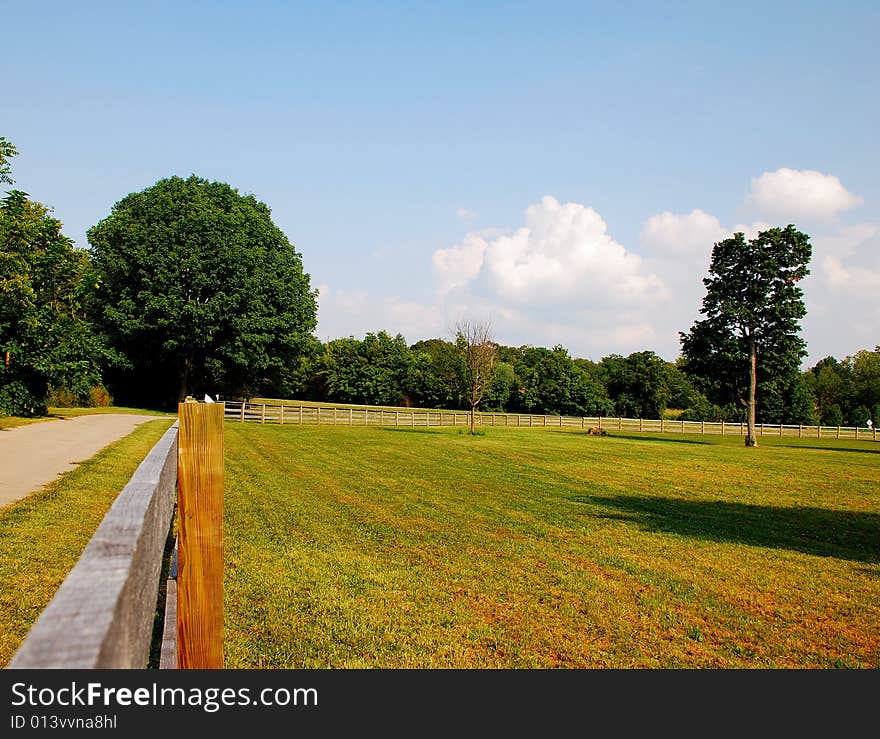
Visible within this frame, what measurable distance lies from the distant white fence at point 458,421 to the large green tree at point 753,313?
1579cm

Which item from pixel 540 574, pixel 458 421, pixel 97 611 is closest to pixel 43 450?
pixel 540 574

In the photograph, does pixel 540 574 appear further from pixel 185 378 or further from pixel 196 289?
pixel 185 378

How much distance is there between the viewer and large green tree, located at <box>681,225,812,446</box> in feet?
133

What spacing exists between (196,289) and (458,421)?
2088 cm

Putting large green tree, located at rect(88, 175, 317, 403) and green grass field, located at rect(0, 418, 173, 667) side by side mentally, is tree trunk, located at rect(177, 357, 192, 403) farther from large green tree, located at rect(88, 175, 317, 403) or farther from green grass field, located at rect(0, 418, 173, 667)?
green grass field, located at rect(0, 418, 173, 667)

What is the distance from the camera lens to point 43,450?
16234mm

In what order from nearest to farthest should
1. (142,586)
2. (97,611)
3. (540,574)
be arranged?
(97,611)
(142,586)
(540,574)

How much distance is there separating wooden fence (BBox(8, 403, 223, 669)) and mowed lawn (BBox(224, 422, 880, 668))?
4.57 ft

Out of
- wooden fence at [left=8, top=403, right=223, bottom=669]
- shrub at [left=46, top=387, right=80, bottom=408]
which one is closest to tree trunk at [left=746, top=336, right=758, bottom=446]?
shrub at [left=46, top=387, right=80, bottom=408]

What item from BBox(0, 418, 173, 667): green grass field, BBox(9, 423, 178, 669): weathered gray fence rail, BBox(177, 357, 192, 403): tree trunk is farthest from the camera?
BBox(177, 357, 192, 403): tree trunk

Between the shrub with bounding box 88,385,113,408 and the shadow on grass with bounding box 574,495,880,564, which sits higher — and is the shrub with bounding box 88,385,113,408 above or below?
above

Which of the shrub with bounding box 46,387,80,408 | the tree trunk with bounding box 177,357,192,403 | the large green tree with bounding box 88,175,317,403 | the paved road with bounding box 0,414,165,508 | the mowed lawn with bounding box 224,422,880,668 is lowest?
the mowed lawn with bounding box 224,422,880,668

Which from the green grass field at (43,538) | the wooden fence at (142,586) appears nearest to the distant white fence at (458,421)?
the green grass field at (43,538)

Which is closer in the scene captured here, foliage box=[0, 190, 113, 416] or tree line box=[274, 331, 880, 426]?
foliage box=[0, 190, 113, 416]
